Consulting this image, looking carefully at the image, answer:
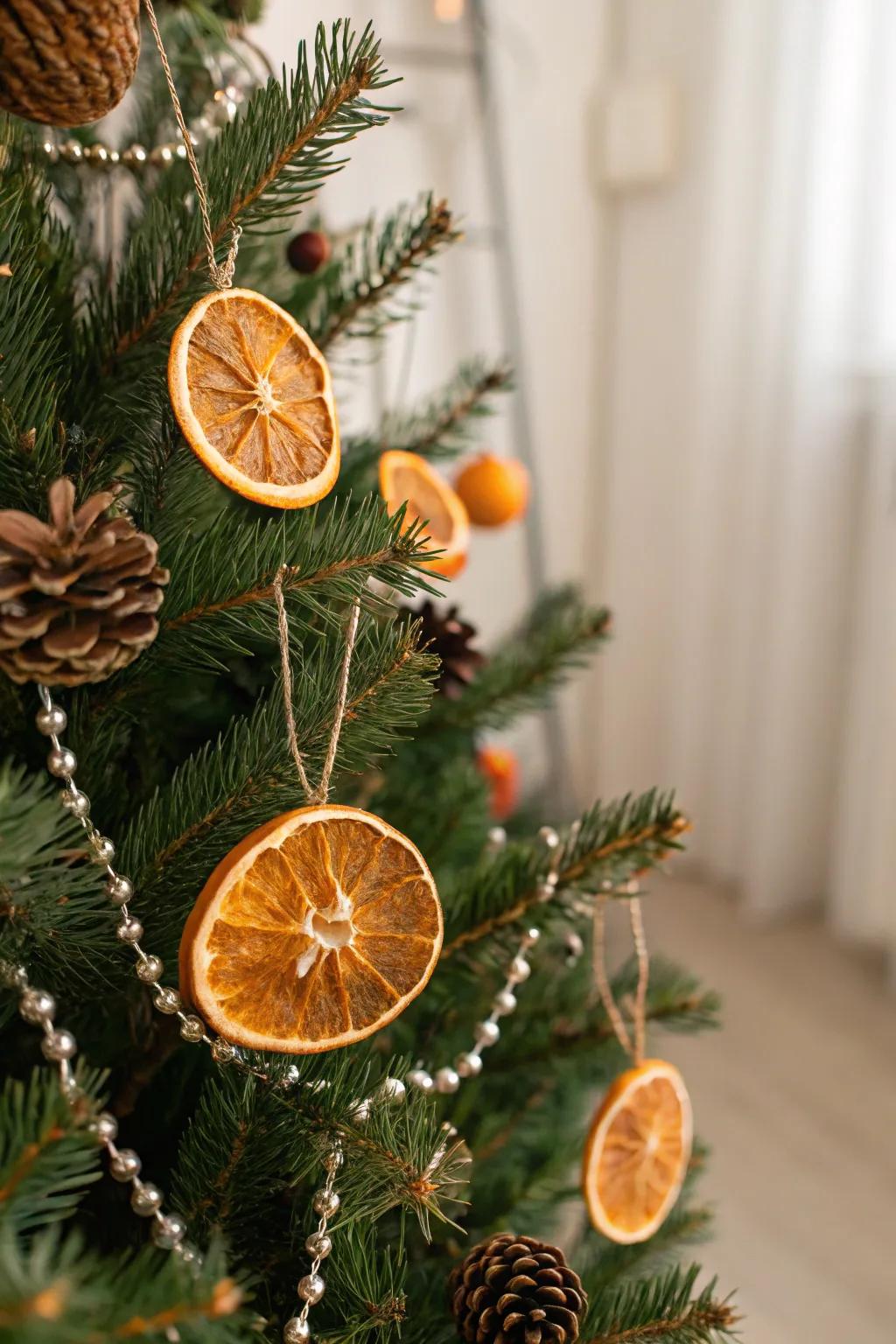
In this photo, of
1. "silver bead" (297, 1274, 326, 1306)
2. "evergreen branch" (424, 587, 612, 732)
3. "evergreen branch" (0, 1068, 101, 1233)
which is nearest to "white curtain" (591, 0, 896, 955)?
"evergreen branch" (424, 587, 612, 732)

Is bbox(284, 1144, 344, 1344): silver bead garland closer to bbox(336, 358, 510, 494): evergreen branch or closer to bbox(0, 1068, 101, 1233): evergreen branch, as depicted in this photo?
bbox(0, 1068, 101, 1233): evergreen branch

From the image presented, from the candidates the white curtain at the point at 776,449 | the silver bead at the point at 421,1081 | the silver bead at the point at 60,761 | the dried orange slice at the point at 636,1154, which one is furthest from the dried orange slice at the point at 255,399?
the white curtain at the point at 776,449

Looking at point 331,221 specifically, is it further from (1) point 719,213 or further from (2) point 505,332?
(1) point 719,213

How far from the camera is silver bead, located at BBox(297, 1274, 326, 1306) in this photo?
0.36 m

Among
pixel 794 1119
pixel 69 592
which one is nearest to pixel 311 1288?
pixel 69 592

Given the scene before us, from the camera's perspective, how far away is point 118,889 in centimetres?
35

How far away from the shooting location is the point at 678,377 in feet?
5.76

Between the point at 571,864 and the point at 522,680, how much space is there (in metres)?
0.18

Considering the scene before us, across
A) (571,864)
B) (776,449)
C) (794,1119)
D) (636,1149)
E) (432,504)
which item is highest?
(776,449)

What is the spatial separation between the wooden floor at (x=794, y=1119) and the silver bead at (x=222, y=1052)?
1.86 feet

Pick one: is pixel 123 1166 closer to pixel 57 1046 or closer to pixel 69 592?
pixel 57 1046

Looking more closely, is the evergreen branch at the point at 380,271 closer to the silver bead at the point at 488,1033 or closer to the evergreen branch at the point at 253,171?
the evergreen branch at the point at 253,171

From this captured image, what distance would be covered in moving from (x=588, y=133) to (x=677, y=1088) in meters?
1.62

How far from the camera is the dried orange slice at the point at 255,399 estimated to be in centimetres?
37
